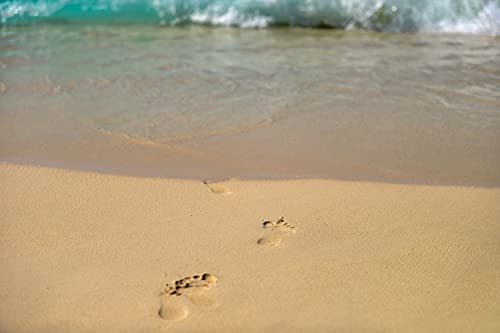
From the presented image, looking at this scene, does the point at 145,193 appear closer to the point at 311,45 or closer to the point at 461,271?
the point at 461,271

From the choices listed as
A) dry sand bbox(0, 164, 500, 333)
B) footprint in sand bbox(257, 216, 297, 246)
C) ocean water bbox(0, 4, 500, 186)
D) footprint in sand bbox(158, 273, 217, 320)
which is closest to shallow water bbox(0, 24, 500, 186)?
ocean water bbox(0, 4, 500, 186)

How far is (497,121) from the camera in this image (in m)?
3.98

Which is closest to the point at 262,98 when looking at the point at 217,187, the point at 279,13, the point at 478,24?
the point at 217,187

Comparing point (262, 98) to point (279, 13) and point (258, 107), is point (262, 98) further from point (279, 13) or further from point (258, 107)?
point (279, 13)

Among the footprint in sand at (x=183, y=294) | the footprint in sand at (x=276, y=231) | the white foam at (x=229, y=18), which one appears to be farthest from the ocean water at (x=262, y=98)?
the footprint in sand at (x=183, y=294)

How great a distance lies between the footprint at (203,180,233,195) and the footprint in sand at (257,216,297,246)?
0.35 metres

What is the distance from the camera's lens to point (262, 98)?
4.36 meters

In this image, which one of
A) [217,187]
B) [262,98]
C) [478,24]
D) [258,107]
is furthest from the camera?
[478,24]

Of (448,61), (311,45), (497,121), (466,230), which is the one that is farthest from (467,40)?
(466,230)

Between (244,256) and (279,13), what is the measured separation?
5128 millimetres

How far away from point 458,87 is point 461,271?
2.44 metres

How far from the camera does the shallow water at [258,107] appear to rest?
3.41 m

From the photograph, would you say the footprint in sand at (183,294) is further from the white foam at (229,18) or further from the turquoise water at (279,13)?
the white foam at (229,18)

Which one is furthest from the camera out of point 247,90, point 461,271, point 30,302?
point 247,90
